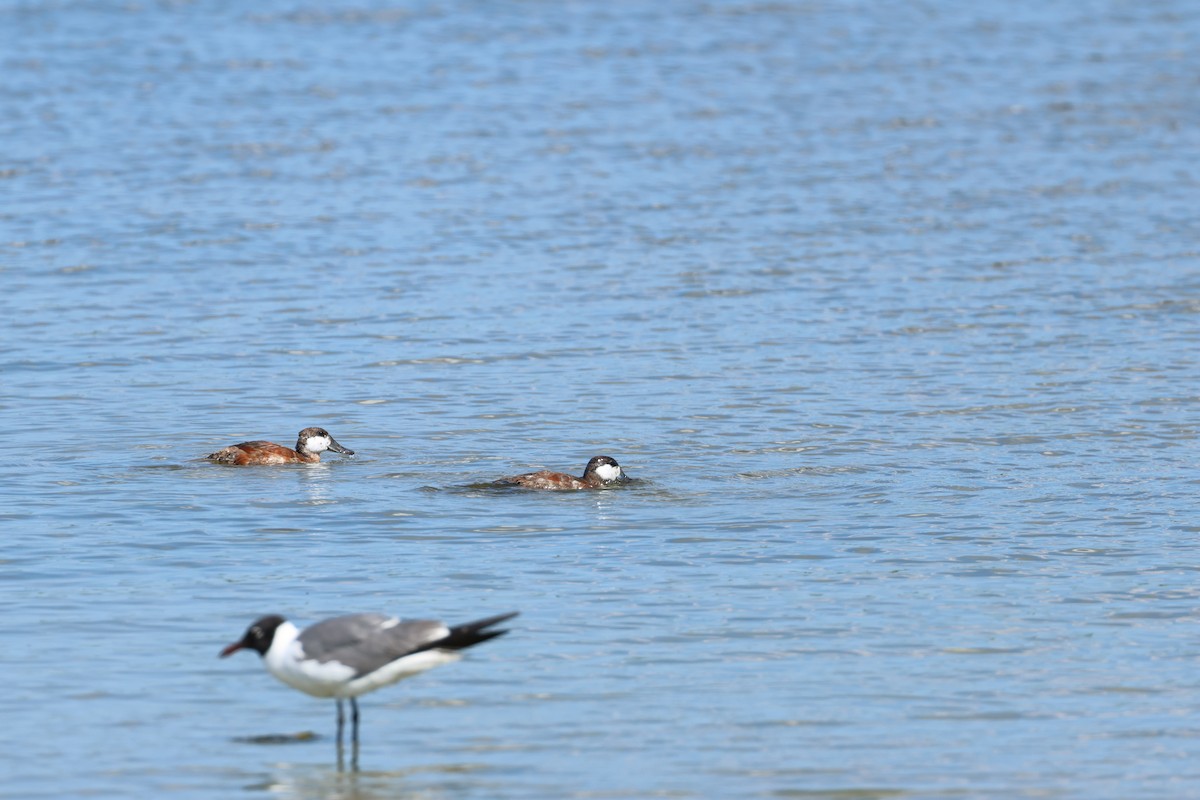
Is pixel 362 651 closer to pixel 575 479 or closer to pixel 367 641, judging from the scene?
pixel 367 641

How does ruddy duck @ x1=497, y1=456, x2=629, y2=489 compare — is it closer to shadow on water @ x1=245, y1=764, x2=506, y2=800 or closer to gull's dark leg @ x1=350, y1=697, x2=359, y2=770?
gull's dark leg @ x1=350, y1=697, x2=359, y2=770

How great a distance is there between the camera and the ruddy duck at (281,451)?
17.6 meters

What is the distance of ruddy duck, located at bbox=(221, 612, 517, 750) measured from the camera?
10.2 m

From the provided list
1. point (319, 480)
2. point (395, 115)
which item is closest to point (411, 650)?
point (319, 480)

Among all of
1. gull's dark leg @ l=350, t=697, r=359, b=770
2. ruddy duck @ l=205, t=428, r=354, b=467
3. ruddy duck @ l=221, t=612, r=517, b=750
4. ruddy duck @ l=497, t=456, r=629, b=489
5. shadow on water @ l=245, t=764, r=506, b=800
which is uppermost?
ruddy duck @ l=205, t=428, r=354, b=467

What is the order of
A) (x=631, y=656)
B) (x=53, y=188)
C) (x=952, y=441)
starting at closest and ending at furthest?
(x=631, y=656) → (x=952, y=441) → (x=53, y=188)

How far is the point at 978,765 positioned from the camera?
10383 millimetres

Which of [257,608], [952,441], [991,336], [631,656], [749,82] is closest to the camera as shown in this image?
[631,656]

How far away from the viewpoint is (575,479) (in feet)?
54.3

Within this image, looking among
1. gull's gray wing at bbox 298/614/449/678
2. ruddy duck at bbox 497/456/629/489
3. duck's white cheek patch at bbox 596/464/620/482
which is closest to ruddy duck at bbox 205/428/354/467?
ruddy duck at bbox 497/456/629/489

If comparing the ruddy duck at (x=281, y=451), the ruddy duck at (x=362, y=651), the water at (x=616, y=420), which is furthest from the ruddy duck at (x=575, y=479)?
the ruddy duck at (x=362, y=651)

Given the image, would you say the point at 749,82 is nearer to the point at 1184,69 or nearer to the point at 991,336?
the point at 1184,69

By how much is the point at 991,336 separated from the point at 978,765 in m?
13.0

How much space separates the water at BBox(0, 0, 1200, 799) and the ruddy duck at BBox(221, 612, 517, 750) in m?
0.49
